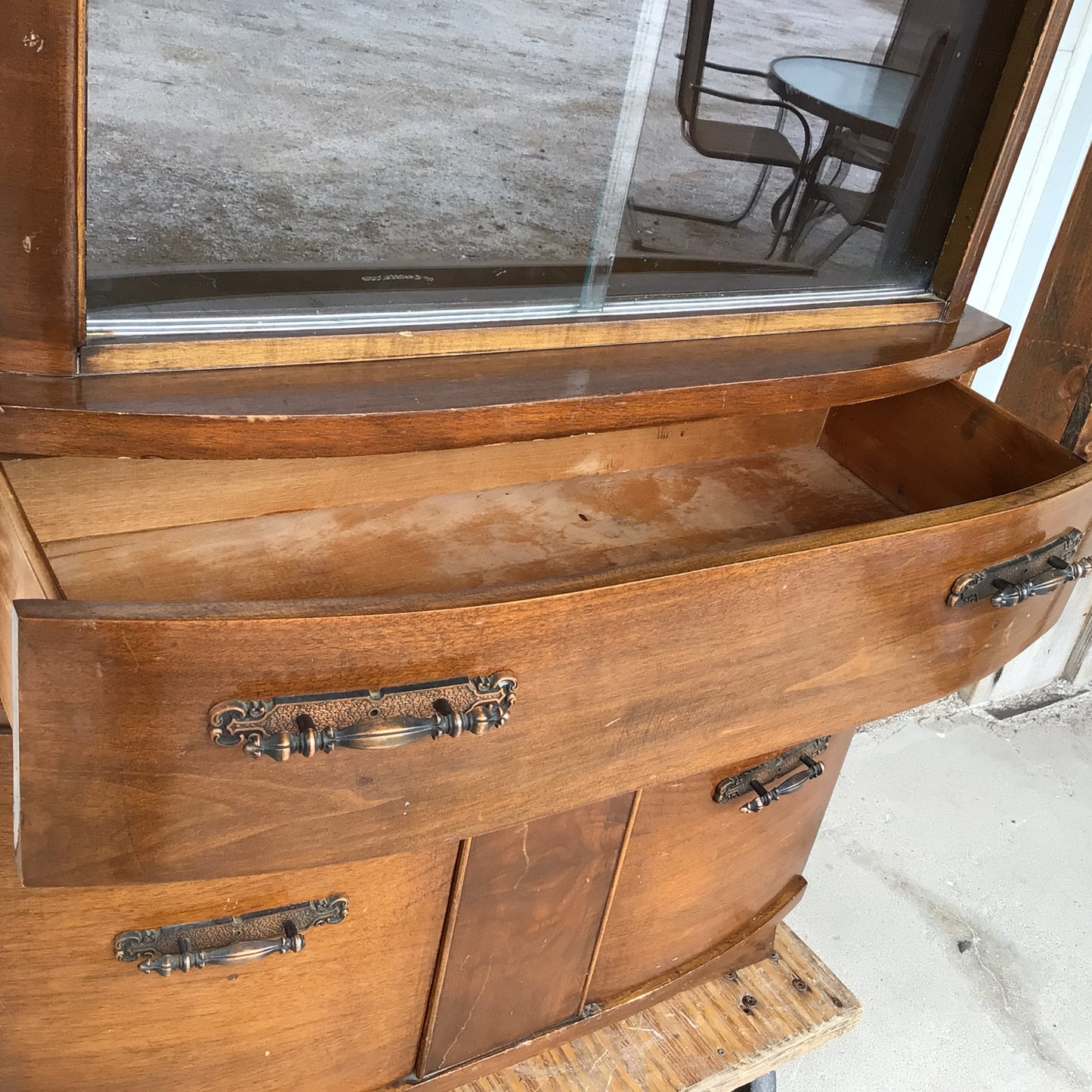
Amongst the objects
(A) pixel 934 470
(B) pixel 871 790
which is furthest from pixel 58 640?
(B) pixel 871 790

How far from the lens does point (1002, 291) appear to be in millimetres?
1594

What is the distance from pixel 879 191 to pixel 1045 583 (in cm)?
36

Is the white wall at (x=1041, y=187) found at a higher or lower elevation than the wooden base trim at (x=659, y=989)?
higher

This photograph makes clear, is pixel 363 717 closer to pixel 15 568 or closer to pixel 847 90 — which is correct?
pixel 15 568

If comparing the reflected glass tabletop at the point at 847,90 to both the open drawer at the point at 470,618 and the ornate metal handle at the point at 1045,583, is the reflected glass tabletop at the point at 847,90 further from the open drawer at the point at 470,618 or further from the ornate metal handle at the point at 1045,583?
the ornate metal handle at the point at 1045,583

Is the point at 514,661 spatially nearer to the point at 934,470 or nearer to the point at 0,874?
the point at 0,874

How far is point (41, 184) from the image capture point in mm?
574

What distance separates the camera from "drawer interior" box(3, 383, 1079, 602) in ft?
2.60

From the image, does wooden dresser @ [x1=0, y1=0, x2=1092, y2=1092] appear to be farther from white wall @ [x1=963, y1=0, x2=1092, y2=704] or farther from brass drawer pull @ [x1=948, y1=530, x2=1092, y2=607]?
white wall @ [x1=963, y1=0, x2=1092, y2=704]

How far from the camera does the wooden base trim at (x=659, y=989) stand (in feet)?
3.21

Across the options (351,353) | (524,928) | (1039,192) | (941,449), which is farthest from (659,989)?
(1039,192)

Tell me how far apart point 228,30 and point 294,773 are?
0.39m

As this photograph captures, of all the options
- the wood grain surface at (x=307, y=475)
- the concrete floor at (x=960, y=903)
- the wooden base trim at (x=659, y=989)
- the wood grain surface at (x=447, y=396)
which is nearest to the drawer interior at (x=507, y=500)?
the wood grain surface at (x=307, y=475)

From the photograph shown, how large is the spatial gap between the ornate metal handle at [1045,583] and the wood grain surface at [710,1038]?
1.75ft
